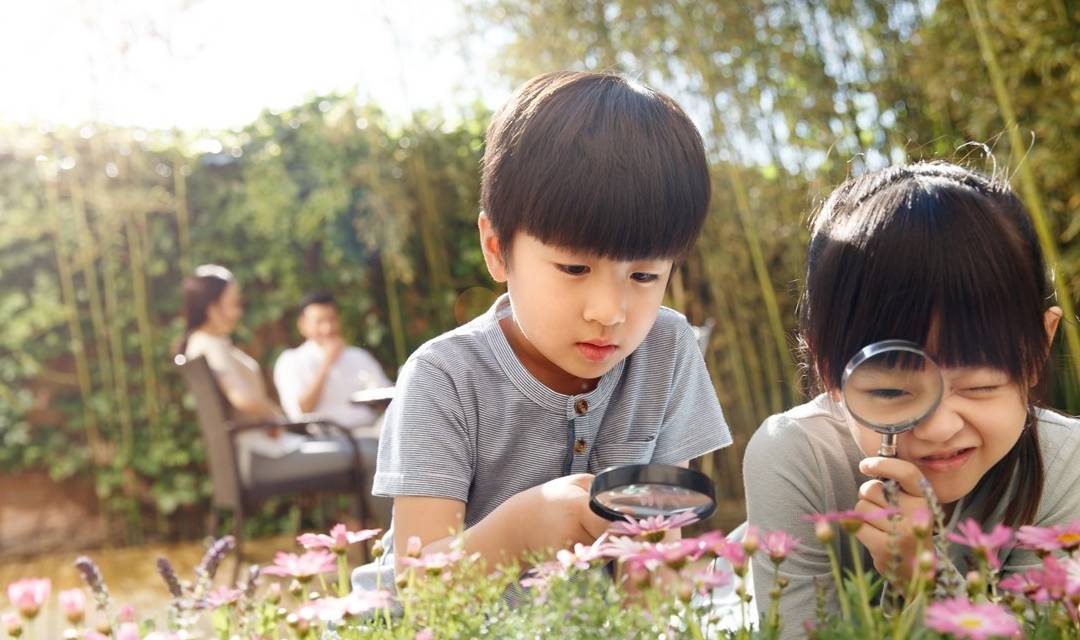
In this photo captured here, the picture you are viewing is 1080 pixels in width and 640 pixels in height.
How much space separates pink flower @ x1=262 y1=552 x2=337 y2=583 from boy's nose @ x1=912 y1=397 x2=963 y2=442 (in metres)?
0.58

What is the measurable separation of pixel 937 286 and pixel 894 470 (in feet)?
0.70

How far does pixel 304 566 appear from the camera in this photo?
904 mm

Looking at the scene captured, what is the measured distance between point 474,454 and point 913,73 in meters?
3.80

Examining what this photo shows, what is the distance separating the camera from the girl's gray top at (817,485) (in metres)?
1.32

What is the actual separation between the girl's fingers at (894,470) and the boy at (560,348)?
0.91 ft

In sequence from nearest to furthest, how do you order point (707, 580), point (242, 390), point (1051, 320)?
point (707, 580) → point (1051, 320) → point (242, 390)

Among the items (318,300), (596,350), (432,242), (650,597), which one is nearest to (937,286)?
(596,350)

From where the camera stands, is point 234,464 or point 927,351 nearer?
point 927,351

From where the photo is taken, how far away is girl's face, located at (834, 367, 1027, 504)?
1.12 meters

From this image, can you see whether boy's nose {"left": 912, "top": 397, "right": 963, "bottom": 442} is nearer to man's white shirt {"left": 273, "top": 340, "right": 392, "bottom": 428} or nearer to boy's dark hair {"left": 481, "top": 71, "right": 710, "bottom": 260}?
boy's dark hair {"left": 481, "top": 71, "right": 710, "bottom": 260}

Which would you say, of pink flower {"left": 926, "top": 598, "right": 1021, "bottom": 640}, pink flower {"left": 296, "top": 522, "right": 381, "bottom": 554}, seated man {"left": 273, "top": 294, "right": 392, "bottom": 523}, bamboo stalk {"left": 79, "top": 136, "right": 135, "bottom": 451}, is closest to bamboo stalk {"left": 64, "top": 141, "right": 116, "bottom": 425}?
bamboo stalk {"left": 79, "top": 136, "right": 135, "bottom": 451}

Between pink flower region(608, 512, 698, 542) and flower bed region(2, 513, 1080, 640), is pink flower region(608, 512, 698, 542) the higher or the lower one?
the higher one

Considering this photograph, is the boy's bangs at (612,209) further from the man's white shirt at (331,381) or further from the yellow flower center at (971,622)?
the man's white shirt at (331,381)

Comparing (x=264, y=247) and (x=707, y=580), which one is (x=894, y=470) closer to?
(x=707, y=580)
